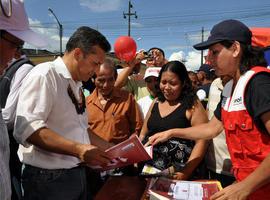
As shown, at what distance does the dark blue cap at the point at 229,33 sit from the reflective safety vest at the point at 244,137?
21 cm

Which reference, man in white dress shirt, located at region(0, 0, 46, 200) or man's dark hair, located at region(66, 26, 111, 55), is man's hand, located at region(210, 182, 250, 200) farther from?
man's dark hair, located at region(66, 26, 111, 55)

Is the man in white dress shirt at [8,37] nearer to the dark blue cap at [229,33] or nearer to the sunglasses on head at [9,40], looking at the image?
the sunglasses on head at [9,40]

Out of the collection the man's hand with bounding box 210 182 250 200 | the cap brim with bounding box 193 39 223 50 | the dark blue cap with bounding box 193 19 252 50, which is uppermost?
the dark blue cap with bounding box 193 19 252 50

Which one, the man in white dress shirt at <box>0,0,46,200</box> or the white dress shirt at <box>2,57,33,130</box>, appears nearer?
the man in white dress shirt at <box>0,0,46,200</box>

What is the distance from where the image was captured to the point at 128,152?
2029 mm

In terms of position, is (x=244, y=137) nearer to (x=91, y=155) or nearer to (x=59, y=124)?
(x=91, y=155)

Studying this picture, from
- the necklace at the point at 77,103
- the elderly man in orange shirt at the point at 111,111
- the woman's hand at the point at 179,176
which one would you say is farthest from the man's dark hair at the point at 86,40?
the elderly man in orange shirt at the point at 111,111

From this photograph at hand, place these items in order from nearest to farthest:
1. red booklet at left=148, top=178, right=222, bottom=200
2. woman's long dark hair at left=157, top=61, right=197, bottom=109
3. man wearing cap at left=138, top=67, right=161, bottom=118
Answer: red booklet at left=148, top=178, right=222, bottom=200 < woman's long dark hair at left=157, top=61, right=197, bottom=109 < man wearing cap at left=138, top=67, right=161, bottom=118

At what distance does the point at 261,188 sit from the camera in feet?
6.08

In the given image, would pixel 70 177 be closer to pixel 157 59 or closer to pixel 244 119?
pixel 244 119

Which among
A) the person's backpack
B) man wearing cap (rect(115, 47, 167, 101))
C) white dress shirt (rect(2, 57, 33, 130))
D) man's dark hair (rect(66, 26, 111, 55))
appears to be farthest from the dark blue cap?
man wearing cap (rect(115, 47, 167, 101))

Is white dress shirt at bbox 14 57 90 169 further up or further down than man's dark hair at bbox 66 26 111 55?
further down

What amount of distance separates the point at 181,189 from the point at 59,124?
2.90ft

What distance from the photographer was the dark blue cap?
193cm
